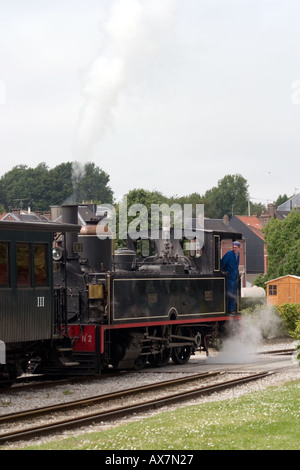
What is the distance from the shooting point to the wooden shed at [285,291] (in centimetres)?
4066

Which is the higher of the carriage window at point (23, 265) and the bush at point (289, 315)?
the carriage window at point (23, 265)

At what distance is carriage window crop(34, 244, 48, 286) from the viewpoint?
15.7 m

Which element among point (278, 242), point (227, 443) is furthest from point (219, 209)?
point (227, 443)

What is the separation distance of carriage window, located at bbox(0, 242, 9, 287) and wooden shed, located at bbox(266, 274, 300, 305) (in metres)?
27.0

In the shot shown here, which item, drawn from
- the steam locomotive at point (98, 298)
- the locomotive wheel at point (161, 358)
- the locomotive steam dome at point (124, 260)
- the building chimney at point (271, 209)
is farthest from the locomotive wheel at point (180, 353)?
the building chimney at point (271, 209)

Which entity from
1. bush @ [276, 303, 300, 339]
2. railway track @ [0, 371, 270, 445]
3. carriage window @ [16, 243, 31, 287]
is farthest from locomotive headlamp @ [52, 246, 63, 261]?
bush @ [276, 303, 300, 339]

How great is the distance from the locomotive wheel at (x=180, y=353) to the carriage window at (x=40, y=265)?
18.3 feet

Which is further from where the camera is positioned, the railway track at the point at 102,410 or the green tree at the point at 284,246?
the green tree at the point at 284,246

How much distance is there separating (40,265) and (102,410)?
3.73 metres

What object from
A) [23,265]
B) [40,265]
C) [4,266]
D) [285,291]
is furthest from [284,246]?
[4,266]

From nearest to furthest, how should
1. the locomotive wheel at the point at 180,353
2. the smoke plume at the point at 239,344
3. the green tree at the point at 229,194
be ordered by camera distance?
the locomotive wheel at the point at 180,353 < the smoke plume at the point at 239,344 < the green tree at the point at 229,194

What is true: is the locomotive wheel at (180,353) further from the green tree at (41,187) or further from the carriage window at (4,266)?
the green tree at (41,187)

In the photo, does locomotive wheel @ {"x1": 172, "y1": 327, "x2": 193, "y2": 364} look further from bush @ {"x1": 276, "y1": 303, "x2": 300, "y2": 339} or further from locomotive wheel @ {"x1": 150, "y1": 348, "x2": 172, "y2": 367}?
bush @ {"x1": 276, "y1": 303, "x2": 300, "y2": 339}
